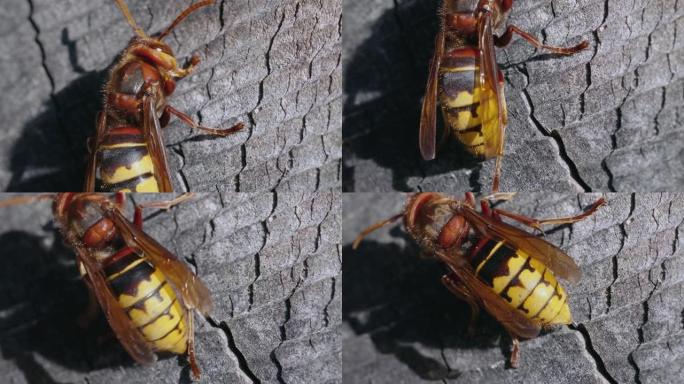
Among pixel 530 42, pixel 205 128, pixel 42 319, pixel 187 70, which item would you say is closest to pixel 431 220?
pixel 530 42

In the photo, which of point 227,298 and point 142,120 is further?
point 142,120

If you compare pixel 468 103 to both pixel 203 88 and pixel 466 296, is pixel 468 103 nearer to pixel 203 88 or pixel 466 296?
pixel 466 296

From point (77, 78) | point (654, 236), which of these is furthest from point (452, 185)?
point (77, 78)

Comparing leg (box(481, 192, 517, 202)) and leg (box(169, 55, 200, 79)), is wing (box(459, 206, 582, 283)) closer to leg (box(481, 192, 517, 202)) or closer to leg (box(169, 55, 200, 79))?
leg (box(481, 192, 517, 202))

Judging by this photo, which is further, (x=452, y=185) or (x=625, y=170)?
(x=452, y=185)

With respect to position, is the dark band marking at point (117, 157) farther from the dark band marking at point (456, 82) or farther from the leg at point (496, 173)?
the leg at point (496, 173)

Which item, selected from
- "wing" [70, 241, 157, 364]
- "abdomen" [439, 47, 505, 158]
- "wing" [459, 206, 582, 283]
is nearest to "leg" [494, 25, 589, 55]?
"abdomen" [439, 47, 505, 158]

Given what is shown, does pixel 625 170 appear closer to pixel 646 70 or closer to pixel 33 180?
pixel 646 70
